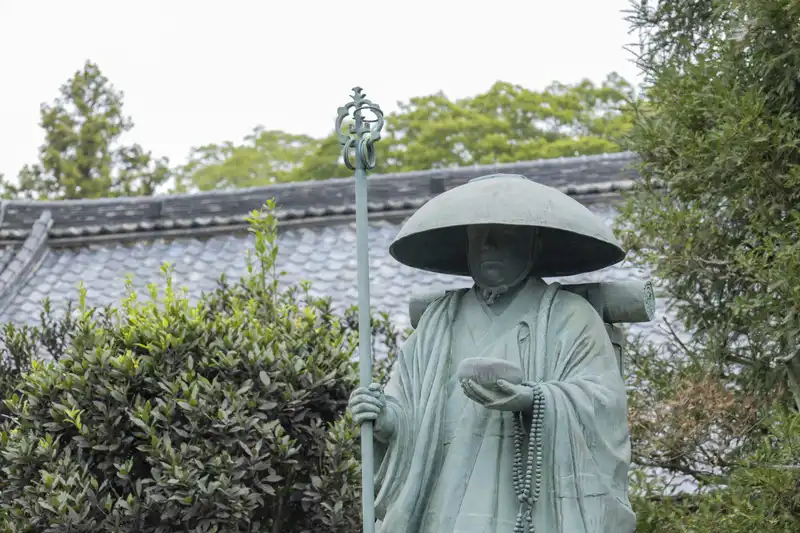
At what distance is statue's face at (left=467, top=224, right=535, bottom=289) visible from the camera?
598 cm

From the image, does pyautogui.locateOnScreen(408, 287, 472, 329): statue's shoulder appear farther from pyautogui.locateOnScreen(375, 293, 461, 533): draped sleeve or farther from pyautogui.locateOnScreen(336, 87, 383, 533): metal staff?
pyautogui.locateOnScreen(336, 87, 383, 533): metal staff

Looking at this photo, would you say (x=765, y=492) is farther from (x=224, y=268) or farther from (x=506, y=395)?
(x=224, y=268)

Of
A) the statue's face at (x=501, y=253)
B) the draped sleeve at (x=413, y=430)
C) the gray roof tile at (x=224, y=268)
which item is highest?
the statue's face at (x=501, y=253)

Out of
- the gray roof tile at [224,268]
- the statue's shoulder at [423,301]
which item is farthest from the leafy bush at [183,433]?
the gray roof tile at [224,268]

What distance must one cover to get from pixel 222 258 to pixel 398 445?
32.5 feet

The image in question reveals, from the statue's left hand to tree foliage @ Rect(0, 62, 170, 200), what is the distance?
18.5 meters

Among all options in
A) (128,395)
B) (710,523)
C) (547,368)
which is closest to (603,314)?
(547,368)

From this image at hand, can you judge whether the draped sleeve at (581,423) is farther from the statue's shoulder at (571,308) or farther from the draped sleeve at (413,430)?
the draped sleeve at (413,430)

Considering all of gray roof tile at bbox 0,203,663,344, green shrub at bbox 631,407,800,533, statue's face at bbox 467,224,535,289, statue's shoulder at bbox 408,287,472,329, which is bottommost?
green shrub at bbox 631,407,800,533

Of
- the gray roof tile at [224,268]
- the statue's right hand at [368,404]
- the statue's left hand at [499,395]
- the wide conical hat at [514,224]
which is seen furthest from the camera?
the gray roof tile at [224,268]

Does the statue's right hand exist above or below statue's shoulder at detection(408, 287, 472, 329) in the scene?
below

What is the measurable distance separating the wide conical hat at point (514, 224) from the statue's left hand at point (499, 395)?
0.82m

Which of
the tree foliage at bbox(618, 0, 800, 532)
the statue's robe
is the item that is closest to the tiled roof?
the tree foliage at bbox(618, 0, 800, 532)

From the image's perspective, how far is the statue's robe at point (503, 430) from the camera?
17.9 feet
